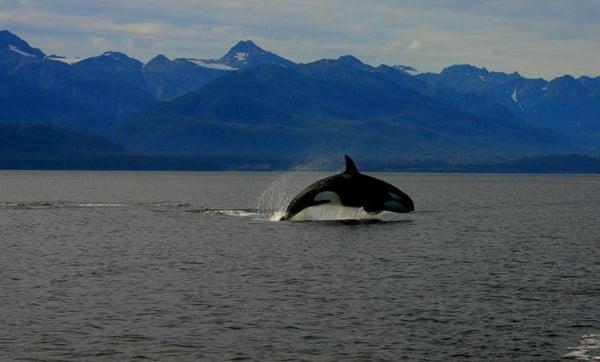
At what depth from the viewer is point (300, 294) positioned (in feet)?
126

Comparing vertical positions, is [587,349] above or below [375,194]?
below

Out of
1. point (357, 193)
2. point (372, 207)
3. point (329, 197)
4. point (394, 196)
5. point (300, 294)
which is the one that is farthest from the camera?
point (329, 197)

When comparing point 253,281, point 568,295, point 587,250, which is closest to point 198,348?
point 253,281

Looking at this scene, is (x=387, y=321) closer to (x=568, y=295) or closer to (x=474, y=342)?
(x=474, y=342)

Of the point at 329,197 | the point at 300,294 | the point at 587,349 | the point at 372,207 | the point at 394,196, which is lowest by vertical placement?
the point at 587,349

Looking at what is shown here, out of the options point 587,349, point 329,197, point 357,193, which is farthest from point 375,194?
point 587,349

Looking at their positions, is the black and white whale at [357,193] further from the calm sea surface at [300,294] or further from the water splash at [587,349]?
the water splash at [587,349]

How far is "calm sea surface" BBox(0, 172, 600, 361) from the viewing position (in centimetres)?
2895

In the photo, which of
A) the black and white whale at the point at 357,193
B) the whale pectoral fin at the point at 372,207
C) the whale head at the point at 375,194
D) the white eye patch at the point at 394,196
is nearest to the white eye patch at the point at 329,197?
the black and white whale at the point at 357,193

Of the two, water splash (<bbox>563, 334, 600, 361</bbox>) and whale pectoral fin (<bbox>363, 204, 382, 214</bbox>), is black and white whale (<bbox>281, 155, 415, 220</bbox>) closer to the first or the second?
whale pectoral fin (<bbox>363, 204, 382, 214</bbox>)

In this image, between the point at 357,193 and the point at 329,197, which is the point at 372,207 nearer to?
the point at 357,193

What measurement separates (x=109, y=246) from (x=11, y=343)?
101 feet

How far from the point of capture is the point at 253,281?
1666 inches

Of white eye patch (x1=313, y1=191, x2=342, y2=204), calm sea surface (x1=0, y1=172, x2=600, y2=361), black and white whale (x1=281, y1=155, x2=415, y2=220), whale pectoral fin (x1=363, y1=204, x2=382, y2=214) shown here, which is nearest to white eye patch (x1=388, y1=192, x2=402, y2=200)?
black and white whale (x1=281, y1=155, x2=415, y2=220)
